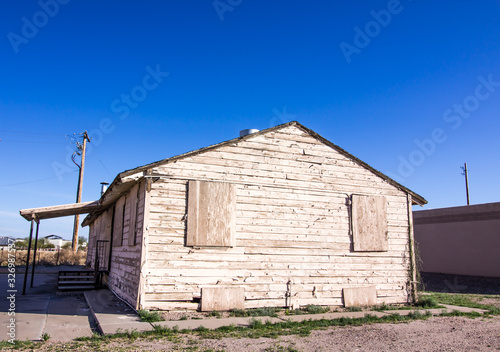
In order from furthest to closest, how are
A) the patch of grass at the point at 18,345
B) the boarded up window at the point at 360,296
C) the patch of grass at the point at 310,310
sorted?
the boarded up window at the point at 360,296, the patch of grass at the point at 310,310, the patch of grass at the point at 18,345

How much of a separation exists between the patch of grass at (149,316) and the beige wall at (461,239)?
1659 cm

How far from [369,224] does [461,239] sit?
44.4 ft

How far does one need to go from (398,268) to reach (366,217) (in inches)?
73.0

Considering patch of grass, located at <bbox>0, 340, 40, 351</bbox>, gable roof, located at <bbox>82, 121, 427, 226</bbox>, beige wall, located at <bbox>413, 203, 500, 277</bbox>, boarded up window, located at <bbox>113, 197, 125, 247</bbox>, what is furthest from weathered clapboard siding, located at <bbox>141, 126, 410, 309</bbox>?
beige wall, located at <bbox>413, 203, 500, 277</bbox>

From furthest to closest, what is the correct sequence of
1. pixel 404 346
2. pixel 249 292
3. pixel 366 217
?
pixel 366 217, pixel 249 292, pixel 404 346

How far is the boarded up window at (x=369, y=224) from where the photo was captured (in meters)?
11.1

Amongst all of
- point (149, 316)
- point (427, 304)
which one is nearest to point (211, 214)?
point (149, 316)

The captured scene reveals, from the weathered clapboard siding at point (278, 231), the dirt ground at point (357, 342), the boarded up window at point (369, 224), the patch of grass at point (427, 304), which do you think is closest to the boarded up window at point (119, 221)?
the weathered clapboard siding at point (278, 231)

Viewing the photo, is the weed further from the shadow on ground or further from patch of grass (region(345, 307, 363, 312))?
the shadow on ground

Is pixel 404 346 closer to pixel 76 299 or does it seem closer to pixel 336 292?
pixel 336 292

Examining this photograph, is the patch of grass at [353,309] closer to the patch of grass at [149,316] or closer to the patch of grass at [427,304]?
the patch of grass at [427,304]

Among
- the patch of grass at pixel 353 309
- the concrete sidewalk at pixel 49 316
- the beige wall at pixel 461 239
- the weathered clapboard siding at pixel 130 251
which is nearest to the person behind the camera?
the concrete sidewalk at pixel 49 316

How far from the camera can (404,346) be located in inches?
261

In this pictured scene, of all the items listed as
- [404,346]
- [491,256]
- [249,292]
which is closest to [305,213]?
[249,292]
